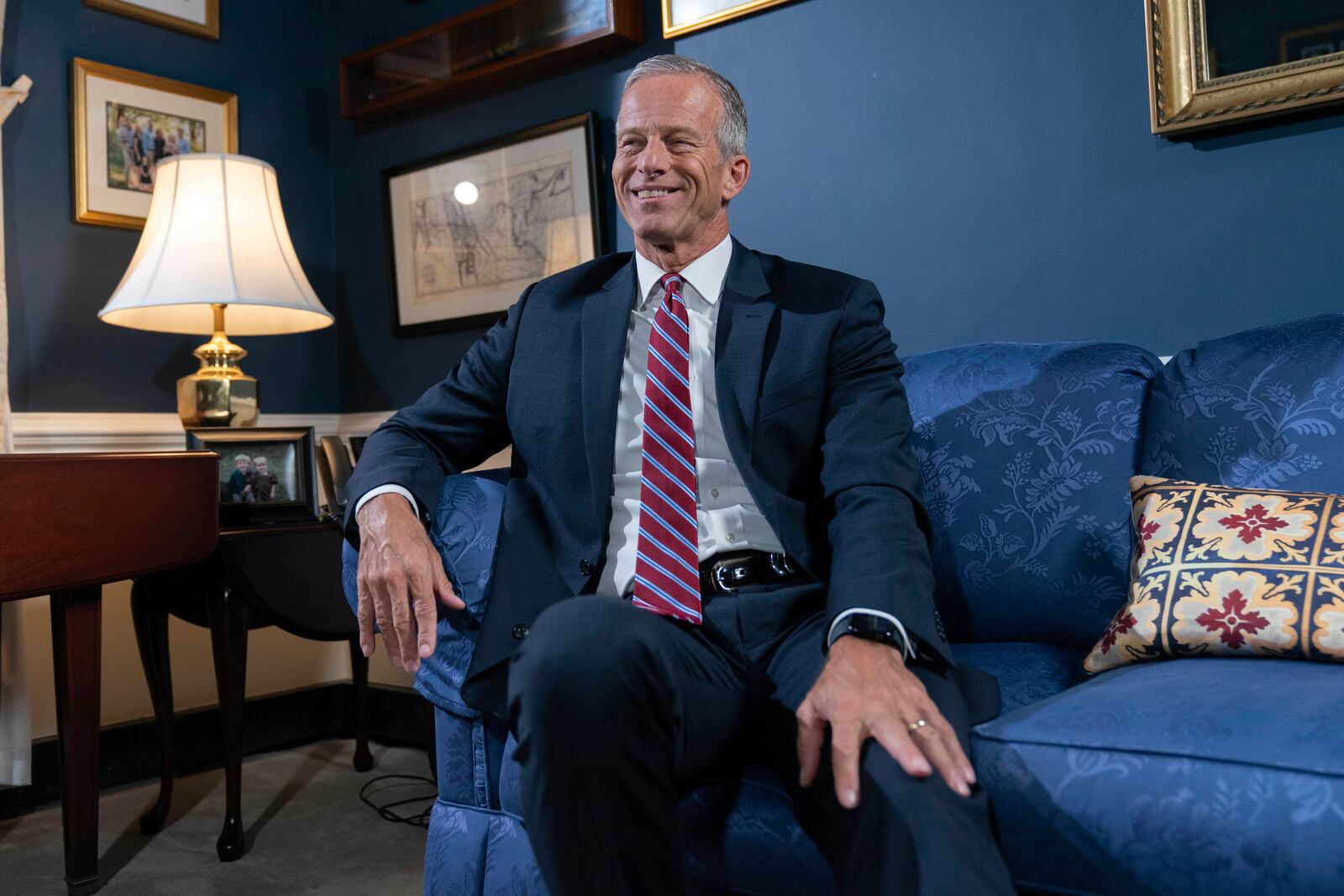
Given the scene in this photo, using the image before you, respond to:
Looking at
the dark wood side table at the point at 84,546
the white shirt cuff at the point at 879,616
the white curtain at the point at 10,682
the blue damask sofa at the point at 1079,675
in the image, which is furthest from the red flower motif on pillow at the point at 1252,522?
the white curtain at the point at 10,682

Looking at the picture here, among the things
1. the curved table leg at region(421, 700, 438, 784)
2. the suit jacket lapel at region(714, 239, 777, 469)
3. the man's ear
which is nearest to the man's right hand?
the suit jacket lapel at region(714, 239, 777, 469)

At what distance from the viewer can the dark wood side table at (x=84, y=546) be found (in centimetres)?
182

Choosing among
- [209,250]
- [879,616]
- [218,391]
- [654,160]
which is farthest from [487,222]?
[879,616]

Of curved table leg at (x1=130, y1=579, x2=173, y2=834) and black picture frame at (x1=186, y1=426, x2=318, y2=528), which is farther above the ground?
black picture frame at (x1=186, y1=426, x2=318, y2=528)

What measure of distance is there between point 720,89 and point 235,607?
151 centimetres

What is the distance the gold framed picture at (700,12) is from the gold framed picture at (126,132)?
1.37m

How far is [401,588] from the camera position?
1.31 meters

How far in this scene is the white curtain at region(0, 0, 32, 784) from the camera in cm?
238

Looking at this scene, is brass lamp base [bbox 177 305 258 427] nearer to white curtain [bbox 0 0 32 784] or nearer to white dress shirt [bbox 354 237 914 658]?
white curtain [bbox 0 0 32 784]

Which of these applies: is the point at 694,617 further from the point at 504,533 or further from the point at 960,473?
the point at 960,473

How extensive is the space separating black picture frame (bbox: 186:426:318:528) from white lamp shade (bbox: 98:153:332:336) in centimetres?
29

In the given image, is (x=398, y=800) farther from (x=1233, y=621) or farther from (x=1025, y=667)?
(x=1233, y=621)

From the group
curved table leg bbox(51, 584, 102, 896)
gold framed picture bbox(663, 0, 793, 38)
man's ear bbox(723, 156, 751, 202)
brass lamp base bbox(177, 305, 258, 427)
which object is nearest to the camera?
man's ear bbox(723, 156, 751, 202)

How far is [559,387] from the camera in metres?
1.53
